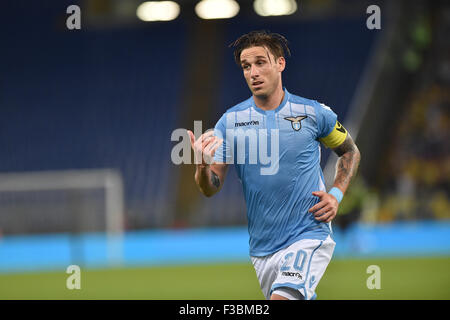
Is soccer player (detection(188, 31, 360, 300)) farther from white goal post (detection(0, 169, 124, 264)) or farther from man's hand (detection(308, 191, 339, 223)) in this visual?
white goal post (detection(0, 169, 124, 264))

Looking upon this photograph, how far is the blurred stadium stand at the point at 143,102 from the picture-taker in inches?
507

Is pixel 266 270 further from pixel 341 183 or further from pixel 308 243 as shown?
pixel 341 183

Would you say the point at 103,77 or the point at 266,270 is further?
the point at 103,77

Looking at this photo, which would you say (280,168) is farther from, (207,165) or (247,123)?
(207,165)

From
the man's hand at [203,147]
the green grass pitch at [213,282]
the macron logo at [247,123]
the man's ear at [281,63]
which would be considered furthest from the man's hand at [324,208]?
the green grass pitch at [213,282]

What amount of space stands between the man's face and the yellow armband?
415 millimetres

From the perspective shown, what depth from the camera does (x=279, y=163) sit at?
381cm

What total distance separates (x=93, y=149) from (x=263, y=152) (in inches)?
427

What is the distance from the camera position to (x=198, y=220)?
41.1ft

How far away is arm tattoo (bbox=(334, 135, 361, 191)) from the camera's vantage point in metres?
3.94
